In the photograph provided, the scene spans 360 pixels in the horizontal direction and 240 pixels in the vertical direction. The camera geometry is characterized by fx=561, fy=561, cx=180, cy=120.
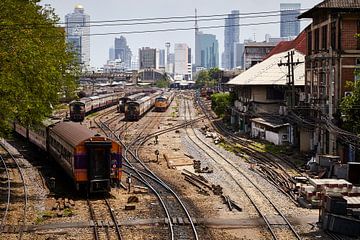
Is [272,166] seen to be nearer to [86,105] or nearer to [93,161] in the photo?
[93,161]

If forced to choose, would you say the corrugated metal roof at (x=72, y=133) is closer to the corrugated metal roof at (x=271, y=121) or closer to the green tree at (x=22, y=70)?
the green tree at (x=22, y=70)

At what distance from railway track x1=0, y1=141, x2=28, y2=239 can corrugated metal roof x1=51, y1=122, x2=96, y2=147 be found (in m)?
2.85

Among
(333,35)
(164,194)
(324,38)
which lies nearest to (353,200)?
(164,194)

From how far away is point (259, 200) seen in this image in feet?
74.6

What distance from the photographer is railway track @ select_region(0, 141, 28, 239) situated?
62.6 feet

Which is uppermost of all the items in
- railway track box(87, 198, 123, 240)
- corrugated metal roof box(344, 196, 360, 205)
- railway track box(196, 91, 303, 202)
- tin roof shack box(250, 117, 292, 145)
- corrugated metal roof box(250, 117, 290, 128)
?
corrugated metal roof box(250, 117, 290, 128)

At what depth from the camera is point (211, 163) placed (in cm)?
3297

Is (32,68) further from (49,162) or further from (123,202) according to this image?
(49,162)

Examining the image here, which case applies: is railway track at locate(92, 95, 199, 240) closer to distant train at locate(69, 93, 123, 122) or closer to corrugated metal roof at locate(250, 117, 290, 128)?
corrugated metal roof at locate(250, 117, 290, 128)

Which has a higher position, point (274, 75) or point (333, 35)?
point (333, 35)

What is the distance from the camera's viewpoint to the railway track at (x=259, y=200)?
18.1 metres

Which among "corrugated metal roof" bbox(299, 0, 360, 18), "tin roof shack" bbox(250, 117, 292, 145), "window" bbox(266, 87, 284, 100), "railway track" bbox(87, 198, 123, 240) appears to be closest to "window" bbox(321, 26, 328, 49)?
"corrugated metal roof" bbox(299, 0, 360, 18)

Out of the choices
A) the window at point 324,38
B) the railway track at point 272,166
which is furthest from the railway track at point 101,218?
the window at point 324,38

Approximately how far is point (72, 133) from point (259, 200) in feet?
28.7
